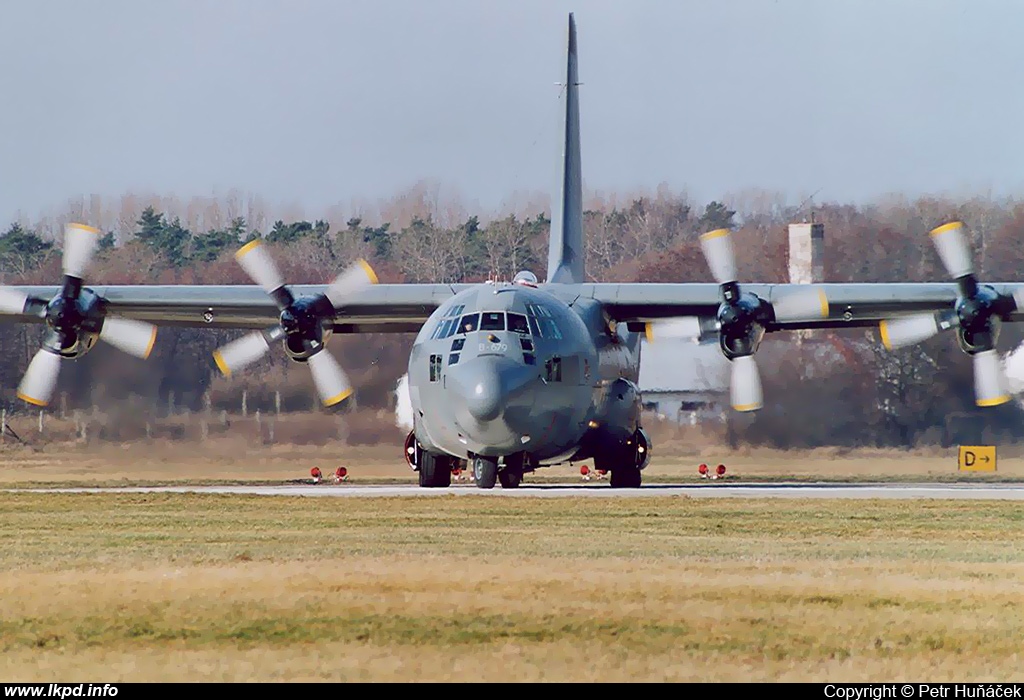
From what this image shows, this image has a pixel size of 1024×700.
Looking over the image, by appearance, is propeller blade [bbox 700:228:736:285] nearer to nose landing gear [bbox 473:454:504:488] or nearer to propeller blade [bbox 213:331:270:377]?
nose landing gear [bbox 473:454:504:488]

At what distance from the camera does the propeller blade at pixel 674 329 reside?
2947cm

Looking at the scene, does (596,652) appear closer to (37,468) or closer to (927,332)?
(927,332)

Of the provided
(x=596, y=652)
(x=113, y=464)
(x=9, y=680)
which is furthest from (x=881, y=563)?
(x=113, y=464)

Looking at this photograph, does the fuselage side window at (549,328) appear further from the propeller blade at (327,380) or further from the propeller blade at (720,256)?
the propeller blade at (327,380)

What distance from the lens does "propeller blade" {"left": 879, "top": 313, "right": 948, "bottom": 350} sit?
28.2m

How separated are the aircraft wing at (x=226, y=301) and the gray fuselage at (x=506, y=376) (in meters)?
3.08

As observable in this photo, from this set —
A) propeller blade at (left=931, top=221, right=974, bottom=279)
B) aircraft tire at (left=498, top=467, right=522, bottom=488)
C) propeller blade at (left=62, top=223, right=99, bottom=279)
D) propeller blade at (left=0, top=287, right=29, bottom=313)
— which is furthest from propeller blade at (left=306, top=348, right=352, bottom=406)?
propeller blade at (left=931, top=221, right=974, bottom=279)

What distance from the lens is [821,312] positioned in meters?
28.5

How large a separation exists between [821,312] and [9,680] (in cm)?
2082

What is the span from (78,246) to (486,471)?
25.3 ft

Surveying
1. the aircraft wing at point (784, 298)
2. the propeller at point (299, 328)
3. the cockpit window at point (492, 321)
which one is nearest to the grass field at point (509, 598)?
the cockpit window at point (492, 321)

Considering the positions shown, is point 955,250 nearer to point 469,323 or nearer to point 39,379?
point 469,323

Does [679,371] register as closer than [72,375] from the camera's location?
No

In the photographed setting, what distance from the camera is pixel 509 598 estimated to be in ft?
40.5
